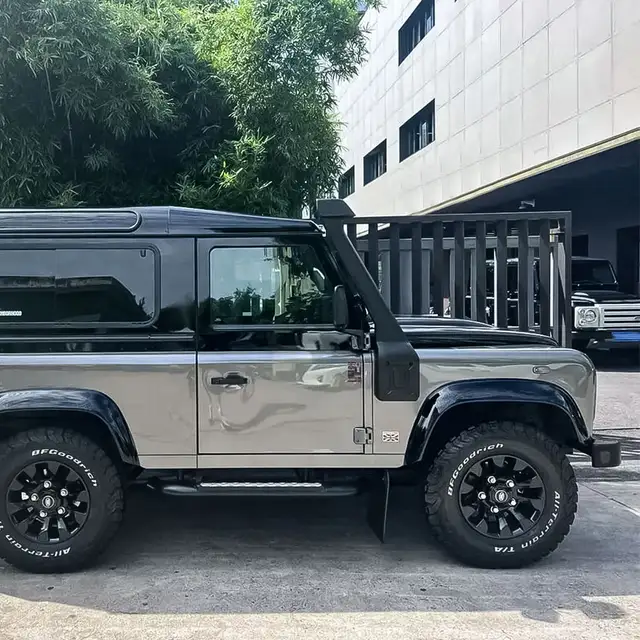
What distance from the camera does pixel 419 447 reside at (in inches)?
162

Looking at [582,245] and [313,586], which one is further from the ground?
[582,245]

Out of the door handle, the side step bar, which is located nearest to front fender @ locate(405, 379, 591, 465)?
the side step bar

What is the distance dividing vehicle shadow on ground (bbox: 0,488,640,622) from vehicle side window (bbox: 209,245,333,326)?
5.16ft

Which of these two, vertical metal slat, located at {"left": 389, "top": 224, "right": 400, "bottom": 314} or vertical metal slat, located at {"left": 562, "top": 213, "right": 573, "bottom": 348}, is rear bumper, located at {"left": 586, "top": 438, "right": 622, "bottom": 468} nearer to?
vertical metal slat, located at {"left": 562, "top": 213, "right": 573, "bottom": 348}

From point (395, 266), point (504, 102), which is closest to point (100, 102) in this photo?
point (395, 266)

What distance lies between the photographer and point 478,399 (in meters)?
4.11

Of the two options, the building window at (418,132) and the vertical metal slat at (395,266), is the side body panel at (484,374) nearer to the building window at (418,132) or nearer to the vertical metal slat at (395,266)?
the vertical metal slat at (395,266)

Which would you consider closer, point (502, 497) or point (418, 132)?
point (502, 497)

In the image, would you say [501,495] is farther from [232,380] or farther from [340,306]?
[232,380]

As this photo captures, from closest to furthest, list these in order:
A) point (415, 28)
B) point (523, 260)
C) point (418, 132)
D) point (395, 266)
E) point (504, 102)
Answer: point (523, 260)
point (395, 266)
point (504, 102)
point (418, 132)
point (415, 28)

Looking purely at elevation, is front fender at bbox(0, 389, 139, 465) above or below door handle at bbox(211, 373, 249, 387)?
below

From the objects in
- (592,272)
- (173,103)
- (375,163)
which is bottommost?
(592,272)

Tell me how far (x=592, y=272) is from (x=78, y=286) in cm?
1317

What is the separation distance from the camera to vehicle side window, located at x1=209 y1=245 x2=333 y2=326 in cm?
421
